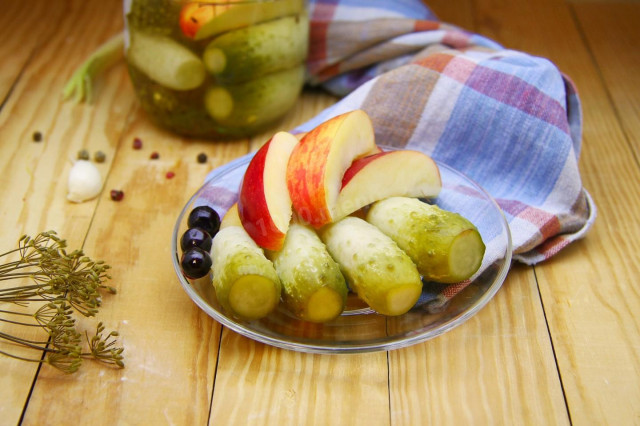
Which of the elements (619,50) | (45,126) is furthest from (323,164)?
(619,50)

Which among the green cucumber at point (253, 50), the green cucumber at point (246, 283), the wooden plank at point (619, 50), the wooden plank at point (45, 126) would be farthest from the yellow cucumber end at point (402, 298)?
the wooden plank at point (619, 50)

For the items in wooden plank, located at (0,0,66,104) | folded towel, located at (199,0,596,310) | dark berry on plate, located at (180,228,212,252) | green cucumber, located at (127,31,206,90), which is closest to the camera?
dark berry on plate, located at (180,228,212,252)

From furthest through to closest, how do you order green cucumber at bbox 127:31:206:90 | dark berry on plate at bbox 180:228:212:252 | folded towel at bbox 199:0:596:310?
1. green cucumber at bbox 127:31:206:90
2. folded towel at bbox 199:0:596:310
3. dark berry on plate at bbox 180:228:212:252

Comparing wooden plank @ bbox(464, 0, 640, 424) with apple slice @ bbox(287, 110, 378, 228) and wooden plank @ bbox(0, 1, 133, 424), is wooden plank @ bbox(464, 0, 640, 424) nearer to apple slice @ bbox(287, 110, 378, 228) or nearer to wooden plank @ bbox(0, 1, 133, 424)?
apple slice @ bbox(287, 110, 378, 228)

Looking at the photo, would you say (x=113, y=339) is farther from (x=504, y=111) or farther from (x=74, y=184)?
(x=504, y=111)

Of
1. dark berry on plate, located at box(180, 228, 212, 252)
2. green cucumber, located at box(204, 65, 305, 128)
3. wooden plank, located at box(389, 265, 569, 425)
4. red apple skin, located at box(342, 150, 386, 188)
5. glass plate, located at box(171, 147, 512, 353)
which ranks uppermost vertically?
green cucumber, located at box(204, 65, 305, 128)

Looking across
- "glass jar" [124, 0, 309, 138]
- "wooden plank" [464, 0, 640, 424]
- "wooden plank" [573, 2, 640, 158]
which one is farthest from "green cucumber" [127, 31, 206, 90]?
"wooden plank" [573, 2, 640, 158]

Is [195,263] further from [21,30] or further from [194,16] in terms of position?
[21,30]
